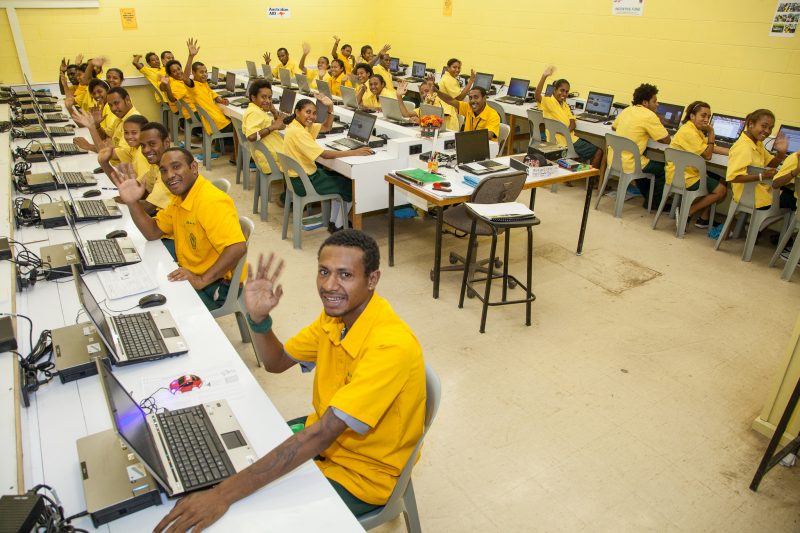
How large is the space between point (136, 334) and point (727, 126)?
556 centimetres

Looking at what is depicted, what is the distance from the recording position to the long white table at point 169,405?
4.38 ft

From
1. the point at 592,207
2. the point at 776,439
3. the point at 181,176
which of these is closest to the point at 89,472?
the point at 181,176

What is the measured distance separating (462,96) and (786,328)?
4486 millimetres

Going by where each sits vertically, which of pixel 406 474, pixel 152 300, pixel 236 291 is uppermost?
pixel 152 300

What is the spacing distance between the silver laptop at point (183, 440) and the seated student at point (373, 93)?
5520mm

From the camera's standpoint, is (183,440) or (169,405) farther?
(169,405)

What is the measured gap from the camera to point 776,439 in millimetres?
2184

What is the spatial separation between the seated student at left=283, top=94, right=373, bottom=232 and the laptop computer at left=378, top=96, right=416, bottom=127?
45.7 inches

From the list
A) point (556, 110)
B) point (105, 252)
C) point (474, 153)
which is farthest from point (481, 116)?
point (105, 252)

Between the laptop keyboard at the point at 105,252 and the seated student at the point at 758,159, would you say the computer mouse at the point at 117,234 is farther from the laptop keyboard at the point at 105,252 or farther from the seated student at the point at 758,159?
the seated student at the point at 758,159

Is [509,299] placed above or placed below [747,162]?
below

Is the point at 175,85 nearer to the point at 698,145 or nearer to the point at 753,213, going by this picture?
the point at 698,145


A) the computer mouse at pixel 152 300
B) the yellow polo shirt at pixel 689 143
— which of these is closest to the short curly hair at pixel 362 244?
the computer mouse at pixel 152 300

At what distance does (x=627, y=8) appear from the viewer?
20.8ft
